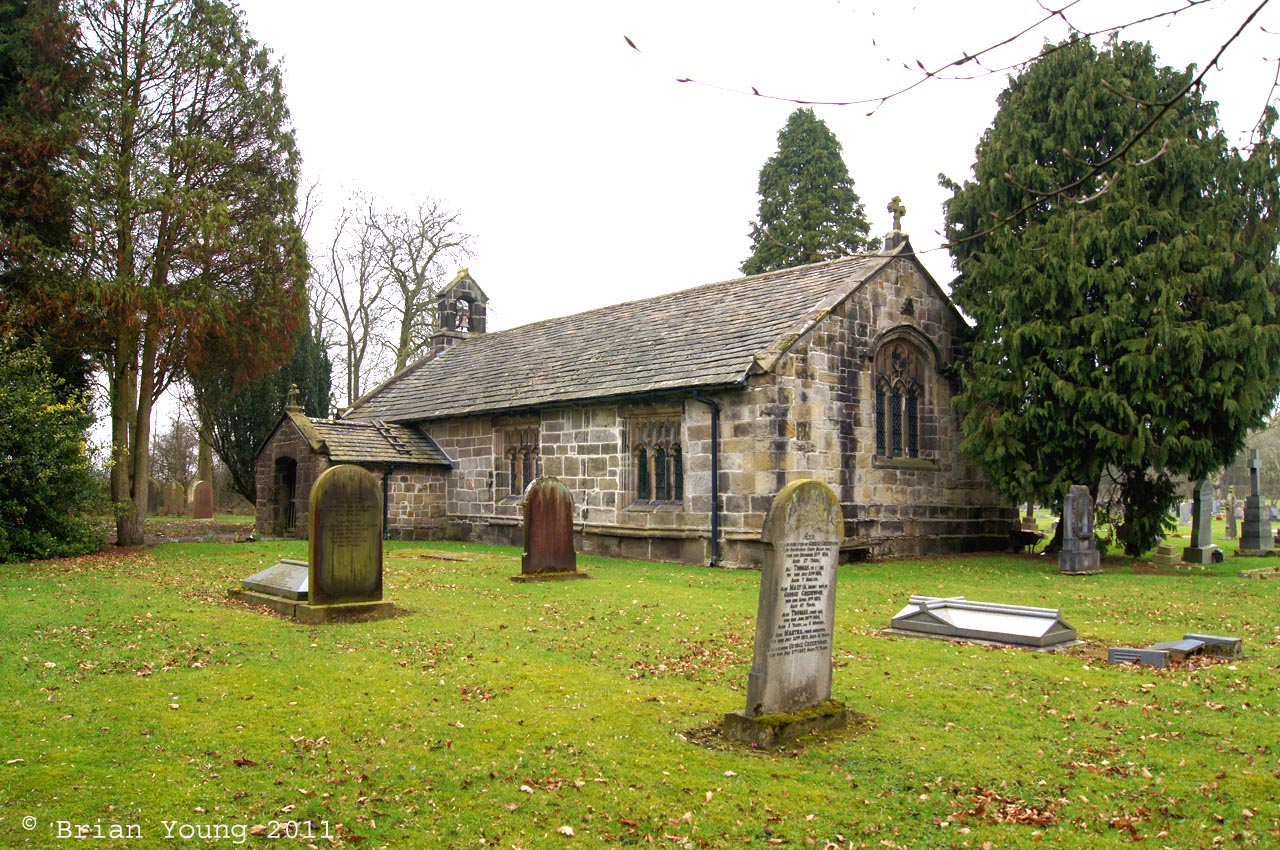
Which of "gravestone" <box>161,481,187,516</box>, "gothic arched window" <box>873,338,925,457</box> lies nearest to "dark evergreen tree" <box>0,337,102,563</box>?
"gothic arched window" <box>873,338,925,457</box>

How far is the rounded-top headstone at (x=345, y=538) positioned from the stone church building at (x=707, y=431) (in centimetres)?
786

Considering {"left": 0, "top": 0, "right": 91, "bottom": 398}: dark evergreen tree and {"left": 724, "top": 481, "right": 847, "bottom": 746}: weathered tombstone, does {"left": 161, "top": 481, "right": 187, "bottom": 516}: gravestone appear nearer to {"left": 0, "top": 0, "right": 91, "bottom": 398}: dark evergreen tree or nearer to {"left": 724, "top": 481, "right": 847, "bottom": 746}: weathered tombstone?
{"left": 0, "top": 0, "right": 91, "bottom": 398}: dark evergreen tree

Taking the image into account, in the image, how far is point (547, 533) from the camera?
15617mm

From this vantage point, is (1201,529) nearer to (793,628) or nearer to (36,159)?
(793,628)

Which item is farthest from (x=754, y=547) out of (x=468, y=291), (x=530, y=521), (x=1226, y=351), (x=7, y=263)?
(x=468, y=291)

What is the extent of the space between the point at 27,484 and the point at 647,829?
17318 mm

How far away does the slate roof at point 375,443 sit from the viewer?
24234 millimetres

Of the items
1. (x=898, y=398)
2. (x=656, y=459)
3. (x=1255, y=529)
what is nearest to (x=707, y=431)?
(x=656, y=459)

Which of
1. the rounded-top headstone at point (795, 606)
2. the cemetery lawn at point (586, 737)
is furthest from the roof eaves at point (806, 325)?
the rounded-top headstone at point (795, 606)

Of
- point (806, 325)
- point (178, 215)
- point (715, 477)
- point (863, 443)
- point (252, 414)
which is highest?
point (178, 215)

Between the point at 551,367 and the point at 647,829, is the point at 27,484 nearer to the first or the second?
the point at 551,367

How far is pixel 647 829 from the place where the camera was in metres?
5.11

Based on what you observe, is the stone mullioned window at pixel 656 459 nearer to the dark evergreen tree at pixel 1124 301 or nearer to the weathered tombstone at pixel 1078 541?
the dark evergreen tree at pixel 1124 301

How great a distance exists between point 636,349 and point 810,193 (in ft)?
50.4
